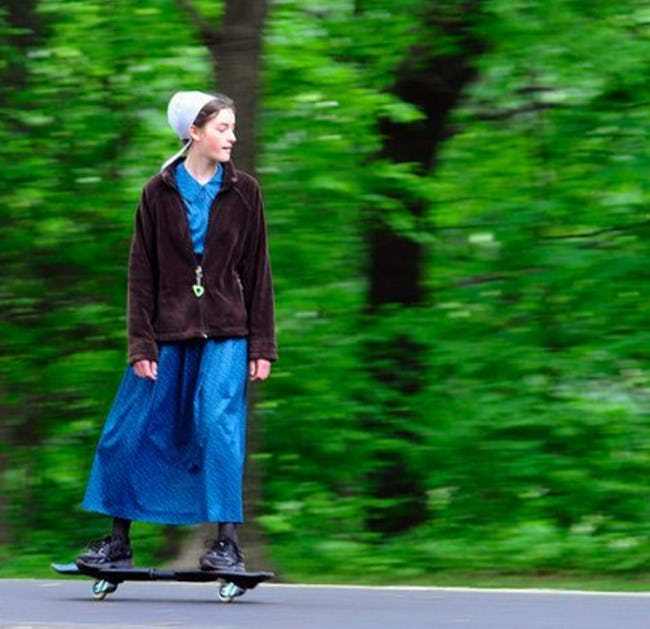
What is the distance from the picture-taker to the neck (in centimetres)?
732

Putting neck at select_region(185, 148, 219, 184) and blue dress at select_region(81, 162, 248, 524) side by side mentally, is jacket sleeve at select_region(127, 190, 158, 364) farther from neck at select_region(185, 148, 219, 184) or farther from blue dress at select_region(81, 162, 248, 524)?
neck at select_region(185, 148, 219, 184)

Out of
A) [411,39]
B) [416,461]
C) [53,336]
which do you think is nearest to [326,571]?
[416,461]

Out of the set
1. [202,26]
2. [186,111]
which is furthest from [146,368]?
[202,26]

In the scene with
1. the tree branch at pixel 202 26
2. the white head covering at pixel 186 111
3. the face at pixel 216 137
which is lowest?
the face at pixel 216 137

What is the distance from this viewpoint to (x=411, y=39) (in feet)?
39.3

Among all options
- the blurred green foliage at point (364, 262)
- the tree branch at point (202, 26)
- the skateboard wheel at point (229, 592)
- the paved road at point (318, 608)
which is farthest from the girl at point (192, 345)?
the blurred green foliage at point (364, 262)

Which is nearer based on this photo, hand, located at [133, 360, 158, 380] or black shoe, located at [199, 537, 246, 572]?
black shoe, located at [199, 537, 246, 572]

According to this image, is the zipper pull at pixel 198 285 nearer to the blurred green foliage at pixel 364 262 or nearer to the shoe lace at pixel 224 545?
the shoe lace at pixel 224 545

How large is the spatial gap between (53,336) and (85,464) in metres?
0.81

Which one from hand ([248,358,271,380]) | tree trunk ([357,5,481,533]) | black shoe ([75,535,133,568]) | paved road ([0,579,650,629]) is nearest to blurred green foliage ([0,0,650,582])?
tree trunk ([357,5,481,533])

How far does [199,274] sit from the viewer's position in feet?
23.8

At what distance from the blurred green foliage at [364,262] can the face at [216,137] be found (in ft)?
12.0

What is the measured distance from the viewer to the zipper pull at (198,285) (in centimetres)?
724

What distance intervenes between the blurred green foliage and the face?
365 centimetres
